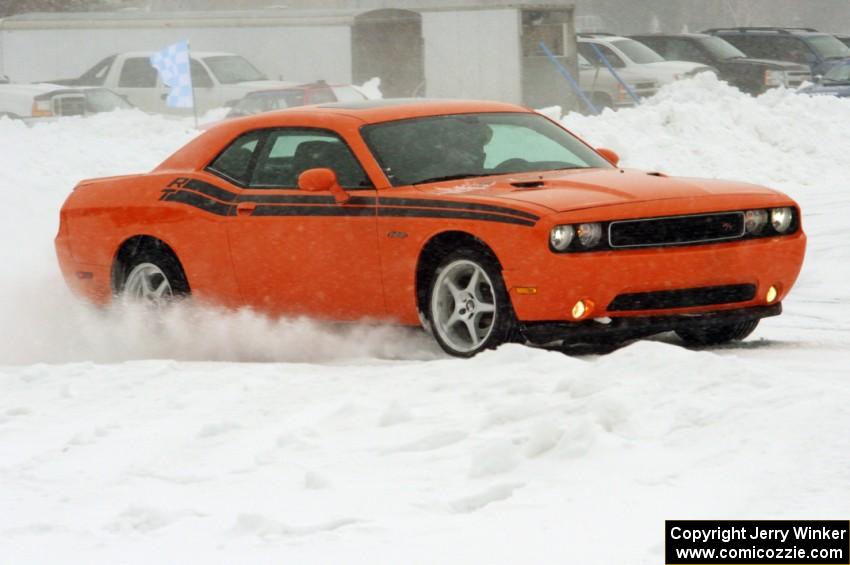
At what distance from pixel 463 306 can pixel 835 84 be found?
70.1 feet

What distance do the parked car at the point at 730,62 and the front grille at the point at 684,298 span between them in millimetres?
24891

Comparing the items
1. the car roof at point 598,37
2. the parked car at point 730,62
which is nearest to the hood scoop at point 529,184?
the car roof at point 598,37

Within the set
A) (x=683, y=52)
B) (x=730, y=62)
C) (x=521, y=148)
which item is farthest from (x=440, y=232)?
(x=683, y=52)

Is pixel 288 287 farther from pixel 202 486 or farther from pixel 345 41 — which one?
pixel 345 41

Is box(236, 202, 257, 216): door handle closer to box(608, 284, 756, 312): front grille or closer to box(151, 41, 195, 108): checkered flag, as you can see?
box(608, 284, 756, 312): front grille

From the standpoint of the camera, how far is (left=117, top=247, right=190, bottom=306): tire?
8.98 metres

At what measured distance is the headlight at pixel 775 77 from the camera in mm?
31750

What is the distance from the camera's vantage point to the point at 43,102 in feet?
80.0

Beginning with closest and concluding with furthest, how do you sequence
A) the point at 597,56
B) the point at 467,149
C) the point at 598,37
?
the point at 467,149
the point at 597,56
the point at 598,37

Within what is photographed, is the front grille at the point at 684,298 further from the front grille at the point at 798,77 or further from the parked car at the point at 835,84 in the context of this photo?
the front grille at the point at 798,77

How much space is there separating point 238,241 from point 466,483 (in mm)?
3719

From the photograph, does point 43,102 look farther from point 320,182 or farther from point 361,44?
point 320,182

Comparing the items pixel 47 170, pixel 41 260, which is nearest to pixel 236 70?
pixel 47 170

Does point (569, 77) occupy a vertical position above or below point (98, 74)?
below
